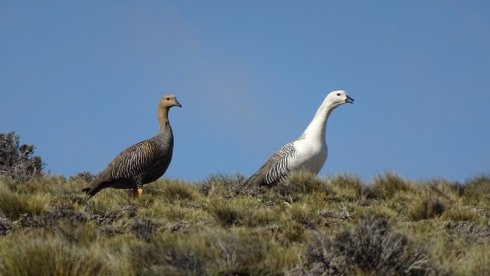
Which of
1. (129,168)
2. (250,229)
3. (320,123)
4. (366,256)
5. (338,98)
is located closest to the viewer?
(366,256)

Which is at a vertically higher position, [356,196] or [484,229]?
[356,196]

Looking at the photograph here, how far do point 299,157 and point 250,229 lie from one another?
5.82m

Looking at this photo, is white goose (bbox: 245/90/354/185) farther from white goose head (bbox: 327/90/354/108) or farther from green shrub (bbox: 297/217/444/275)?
green shrub (bbox: 297/217/444/275)

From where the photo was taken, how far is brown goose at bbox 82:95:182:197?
12370mm

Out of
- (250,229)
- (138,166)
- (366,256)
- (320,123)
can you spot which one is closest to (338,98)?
(320,123)

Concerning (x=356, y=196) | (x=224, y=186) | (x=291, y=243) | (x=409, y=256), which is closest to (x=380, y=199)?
(x=356, y=196)

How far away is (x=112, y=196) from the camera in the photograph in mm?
11867

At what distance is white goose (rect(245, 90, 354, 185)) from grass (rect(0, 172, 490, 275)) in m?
0.60

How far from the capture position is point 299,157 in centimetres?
1420

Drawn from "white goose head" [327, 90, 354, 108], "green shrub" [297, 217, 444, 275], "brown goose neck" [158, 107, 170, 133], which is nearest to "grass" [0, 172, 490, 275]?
"green shrub" [297, 217, 444, 275]

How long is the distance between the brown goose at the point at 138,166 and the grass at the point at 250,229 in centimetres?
24

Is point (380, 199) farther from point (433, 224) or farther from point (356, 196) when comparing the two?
point (433, 224)

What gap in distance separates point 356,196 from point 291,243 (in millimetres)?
5305

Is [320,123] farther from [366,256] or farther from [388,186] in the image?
[366,256]
